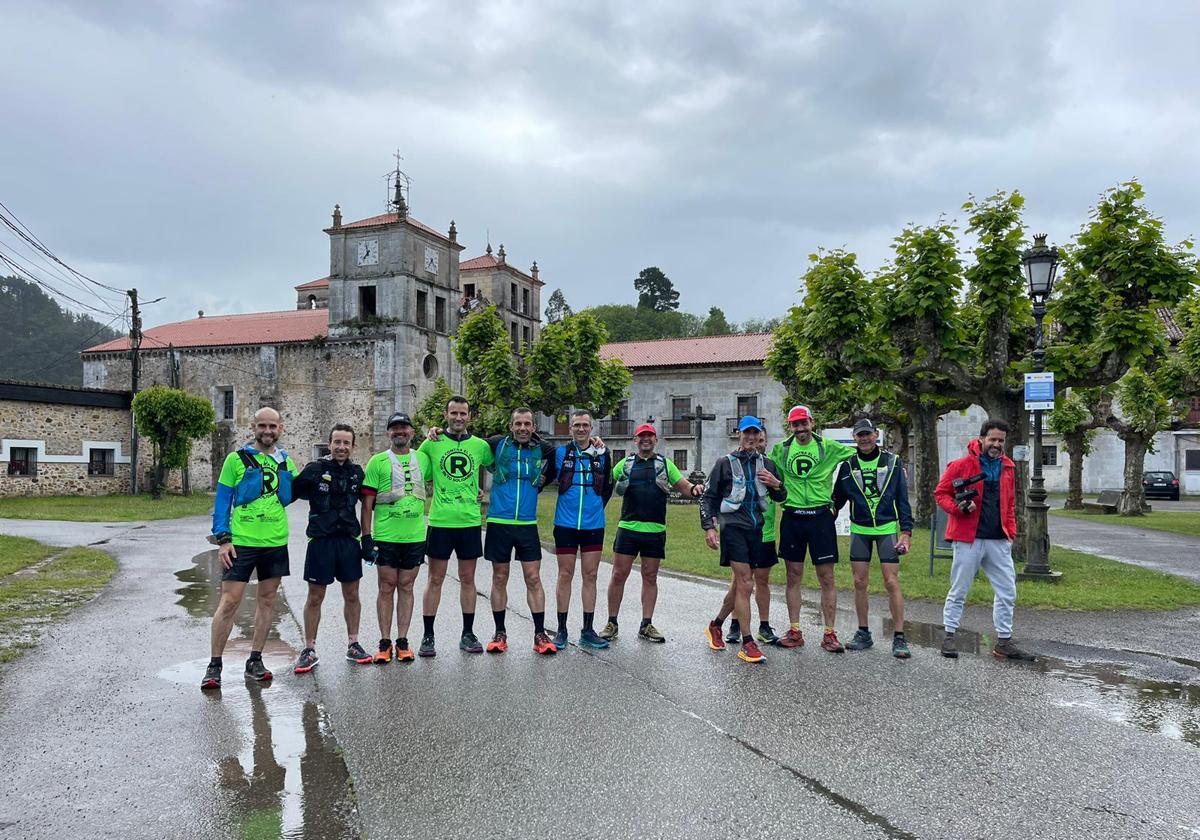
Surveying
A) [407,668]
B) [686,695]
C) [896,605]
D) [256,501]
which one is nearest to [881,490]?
[896,605]

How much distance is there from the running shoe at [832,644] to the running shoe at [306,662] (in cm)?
416

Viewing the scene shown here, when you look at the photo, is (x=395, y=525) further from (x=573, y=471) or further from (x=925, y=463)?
(x=925, y=463)

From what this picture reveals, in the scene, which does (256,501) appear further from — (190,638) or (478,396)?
(478,396)

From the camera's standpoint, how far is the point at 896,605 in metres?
7.29

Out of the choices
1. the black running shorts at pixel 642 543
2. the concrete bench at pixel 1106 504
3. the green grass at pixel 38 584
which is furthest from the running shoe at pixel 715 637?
the concrete bench at pixel 1106 504

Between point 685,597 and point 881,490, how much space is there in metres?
3.49

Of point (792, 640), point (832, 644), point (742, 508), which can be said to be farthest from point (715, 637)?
point (742, 508)

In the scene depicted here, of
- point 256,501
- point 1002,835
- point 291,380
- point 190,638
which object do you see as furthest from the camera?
point 291,380

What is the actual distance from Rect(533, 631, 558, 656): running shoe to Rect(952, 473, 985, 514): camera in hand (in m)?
3.66

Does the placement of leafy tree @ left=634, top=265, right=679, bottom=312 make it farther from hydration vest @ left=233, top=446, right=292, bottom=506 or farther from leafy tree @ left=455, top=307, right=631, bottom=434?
hydration vest @ left=233, top=446, right=292, bottom=506

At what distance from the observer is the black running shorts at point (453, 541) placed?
7.09m

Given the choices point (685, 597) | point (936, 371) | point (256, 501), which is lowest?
point (685, 597)

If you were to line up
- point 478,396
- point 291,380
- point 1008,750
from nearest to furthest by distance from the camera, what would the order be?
1. point 1008,750
2. point 478,396
3. point 291,380

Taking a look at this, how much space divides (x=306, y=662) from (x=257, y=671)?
0.38 meters
